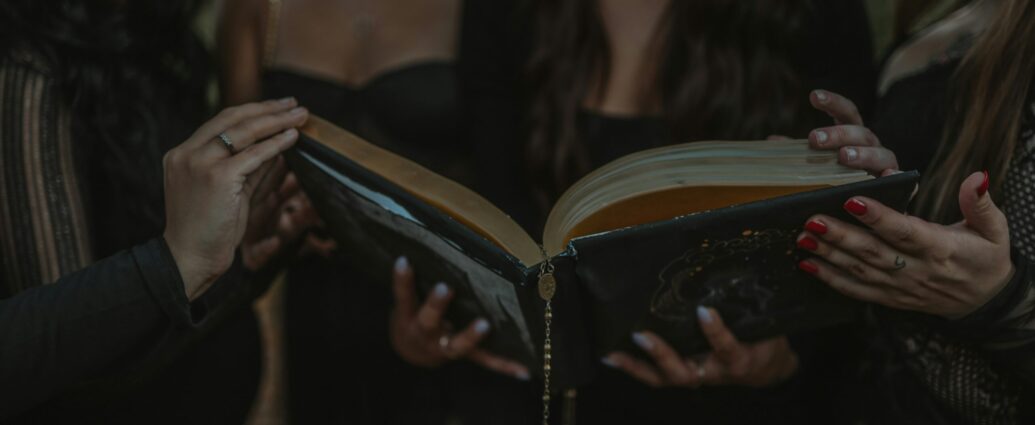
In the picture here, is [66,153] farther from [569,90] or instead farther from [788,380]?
[788,380]

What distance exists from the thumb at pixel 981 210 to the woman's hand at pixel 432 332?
1.64 feet

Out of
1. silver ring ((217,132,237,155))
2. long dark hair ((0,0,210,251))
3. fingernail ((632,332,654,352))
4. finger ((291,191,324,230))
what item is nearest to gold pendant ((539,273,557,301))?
fingernail ((632,332,654,352))

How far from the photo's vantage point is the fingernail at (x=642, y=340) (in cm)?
96

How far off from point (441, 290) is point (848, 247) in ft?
1.44

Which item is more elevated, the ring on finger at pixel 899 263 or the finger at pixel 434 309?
the ring on finger at pixel 899 263

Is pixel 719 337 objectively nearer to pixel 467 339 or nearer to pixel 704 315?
pixel 704 315

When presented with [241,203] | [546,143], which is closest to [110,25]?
[241,203]

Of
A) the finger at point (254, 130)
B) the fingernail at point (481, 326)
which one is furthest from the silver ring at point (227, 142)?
the fingernail at point (481, 326)

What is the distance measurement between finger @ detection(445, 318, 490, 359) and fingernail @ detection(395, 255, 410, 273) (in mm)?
99

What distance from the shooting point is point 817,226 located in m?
0.78

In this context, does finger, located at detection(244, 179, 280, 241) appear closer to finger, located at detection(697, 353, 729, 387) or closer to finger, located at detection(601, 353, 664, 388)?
finger, located at detection(601, 353, 664, 388)

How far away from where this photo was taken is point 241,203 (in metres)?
0.86

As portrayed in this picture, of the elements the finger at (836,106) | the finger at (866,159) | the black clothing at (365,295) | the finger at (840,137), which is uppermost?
the finger at (836,106)

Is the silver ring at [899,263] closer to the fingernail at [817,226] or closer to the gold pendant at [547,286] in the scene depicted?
the fingernail at [817,226]
